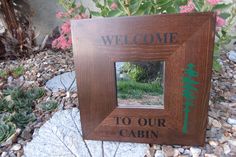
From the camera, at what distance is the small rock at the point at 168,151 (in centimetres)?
89

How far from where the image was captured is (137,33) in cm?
77

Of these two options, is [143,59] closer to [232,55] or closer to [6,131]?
Result: [6,131]

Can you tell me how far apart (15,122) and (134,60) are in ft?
2.13

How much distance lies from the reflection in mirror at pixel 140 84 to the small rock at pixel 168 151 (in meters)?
0.17

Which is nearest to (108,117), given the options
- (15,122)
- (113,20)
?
(113,20)

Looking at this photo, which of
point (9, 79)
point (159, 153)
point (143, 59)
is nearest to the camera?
point (143, 59)

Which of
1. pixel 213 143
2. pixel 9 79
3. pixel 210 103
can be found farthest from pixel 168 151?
pixel 9 79

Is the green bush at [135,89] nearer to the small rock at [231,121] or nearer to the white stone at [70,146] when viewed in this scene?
the white stone at [70,146]

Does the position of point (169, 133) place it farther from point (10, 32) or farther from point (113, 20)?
point (10, 32)

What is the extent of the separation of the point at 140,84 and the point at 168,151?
0.27m

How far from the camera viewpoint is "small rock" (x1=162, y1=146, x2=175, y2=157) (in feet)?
2.91

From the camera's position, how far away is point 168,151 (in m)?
0.90

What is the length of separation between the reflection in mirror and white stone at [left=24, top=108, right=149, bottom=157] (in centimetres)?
17

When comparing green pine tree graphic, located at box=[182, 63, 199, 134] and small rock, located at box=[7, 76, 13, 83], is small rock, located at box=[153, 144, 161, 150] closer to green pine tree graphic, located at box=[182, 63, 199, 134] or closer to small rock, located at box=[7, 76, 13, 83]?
green pine tree graphic, located at box=[182, 63, 199, 134]
